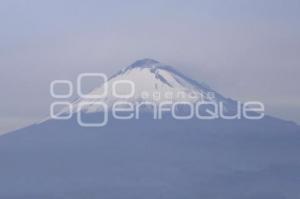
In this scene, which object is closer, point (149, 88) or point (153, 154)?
point (149, 88)

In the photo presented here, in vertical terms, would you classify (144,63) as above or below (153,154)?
above

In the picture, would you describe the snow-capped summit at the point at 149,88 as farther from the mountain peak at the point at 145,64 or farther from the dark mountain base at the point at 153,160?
the dark mountain base at the point at 153,160

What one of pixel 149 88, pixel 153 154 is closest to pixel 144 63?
pixel 149 88

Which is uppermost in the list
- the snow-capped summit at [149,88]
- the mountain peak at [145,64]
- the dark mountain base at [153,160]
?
the mountain peak at [145,64]

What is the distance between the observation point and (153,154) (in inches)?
162

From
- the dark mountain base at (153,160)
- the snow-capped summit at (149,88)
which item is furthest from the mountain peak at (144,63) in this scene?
the dark mountain base at (153,160)

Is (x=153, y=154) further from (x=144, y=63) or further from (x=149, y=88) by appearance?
(x=144, y=63)

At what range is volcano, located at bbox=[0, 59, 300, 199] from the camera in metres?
4.01

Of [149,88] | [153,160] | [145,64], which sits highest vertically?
[145,64]

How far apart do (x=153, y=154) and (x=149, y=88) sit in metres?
0.41

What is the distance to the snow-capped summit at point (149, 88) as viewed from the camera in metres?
3.94

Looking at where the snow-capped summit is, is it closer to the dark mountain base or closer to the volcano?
the volcano

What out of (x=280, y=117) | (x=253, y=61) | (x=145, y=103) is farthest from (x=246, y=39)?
(x=145, y=103)

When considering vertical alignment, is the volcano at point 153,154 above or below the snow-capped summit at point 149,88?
below
